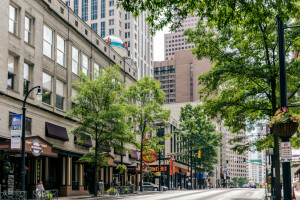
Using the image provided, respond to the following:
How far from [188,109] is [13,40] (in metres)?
54.9

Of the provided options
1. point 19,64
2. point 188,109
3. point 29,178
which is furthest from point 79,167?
point 188,109

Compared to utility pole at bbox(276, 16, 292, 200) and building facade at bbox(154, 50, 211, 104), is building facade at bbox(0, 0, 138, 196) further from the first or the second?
building facade at bbox(154, 50, 211, 104)

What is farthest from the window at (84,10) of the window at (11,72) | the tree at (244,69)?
the tree at (244,69)

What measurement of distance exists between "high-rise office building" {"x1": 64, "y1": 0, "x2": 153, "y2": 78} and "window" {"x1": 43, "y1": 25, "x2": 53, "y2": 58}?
78.0 meters

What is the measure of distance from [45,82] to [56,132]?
14.9 feet

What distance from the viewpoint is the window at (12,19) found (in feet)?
96.1

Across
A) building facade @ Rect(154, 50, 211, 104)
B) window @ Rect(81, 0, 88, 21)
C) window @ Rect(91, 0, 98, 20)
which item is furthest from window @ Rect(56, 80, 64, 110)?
building facade @ Rect(154, 50, 211, 104)

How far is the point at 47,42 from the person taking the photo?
115ft

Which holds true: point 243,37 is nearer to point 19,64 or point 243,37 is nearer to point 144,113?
point 19,64

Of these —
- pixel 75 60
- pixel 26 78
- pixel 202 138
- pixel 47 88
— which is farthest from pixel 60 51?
pixel 202 138

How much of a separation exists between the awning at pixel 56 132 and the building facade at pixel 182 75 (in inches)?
5498

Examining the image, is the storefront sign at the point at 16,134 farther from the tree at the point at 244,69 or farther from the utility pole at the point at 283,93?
the utility pole at the point at 283,93

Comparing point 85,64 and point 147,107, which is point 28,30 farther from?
point 147,107

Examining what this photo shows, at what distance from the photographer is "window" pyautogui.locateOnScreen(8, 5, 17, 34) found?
29302mm
